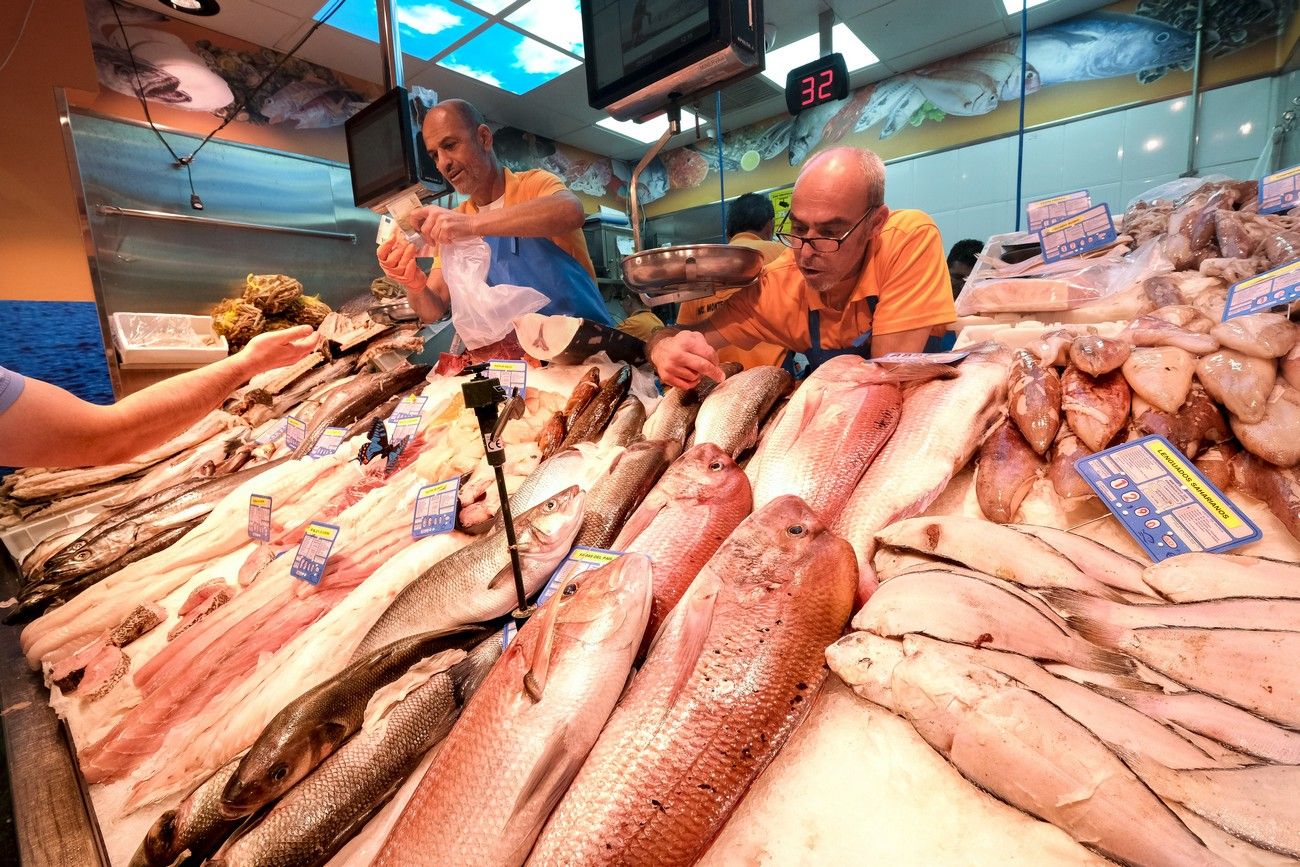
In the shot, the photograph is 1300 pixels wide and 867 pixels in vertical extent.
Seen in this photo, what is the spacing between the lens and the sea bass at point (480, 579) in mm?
1548

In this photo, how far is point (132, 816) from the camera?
4.48 ft

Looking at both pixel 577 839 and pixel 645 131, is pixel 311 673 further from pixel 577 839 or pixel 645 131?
pixel 645 131

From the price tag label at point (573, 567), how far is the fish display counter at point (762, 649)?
0.05 feet

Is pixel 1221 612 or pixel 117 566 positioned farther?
pixel 117 566

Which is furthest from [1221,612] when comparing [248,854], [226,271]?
[226,271]

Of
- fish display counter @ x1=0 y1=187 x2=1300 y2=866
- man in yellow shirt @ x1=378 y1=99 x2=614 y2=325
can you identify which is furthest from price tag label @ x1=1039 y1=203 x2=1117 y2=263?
man in yellow shirt @ x1=378 y1=99 x2=614 y2=325

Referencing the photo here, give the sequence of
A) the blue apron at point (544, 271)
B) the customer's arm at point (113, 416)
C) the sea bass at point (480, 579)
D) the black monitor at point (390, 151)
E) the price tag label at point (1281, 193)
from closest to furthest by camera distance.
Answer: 1. the sea bass at point (480, 579)
2. the customer's arm at point (113, 416)
3. the price tag label at point (1281, 193)
4. the blue apron at point (544, 271)
5. the black monitor at point (390, 151)

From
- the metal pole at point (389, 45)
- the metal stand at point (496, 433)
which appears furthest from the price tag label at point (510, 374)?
the metal pole at point (389, 45)

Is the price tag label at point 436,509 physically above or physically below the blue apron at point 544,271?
below

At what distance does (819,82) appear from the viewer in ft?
9.74

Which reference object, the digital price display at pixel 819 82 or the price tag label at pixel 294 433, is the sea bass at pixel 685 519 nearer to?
the digital price display at pixel 819 82

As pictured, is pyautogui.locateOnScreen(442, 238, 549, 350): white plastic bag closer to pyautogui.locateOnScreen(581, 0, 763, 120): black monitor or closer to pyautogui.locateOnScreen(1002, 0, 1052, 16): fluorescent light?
pyautogui.locateOnScreen(581, 0, 763, 120): black monitor

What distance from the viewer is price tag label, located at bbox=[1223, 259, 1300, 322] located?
157 cm

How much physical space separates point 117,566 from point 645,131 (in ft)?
30.4
